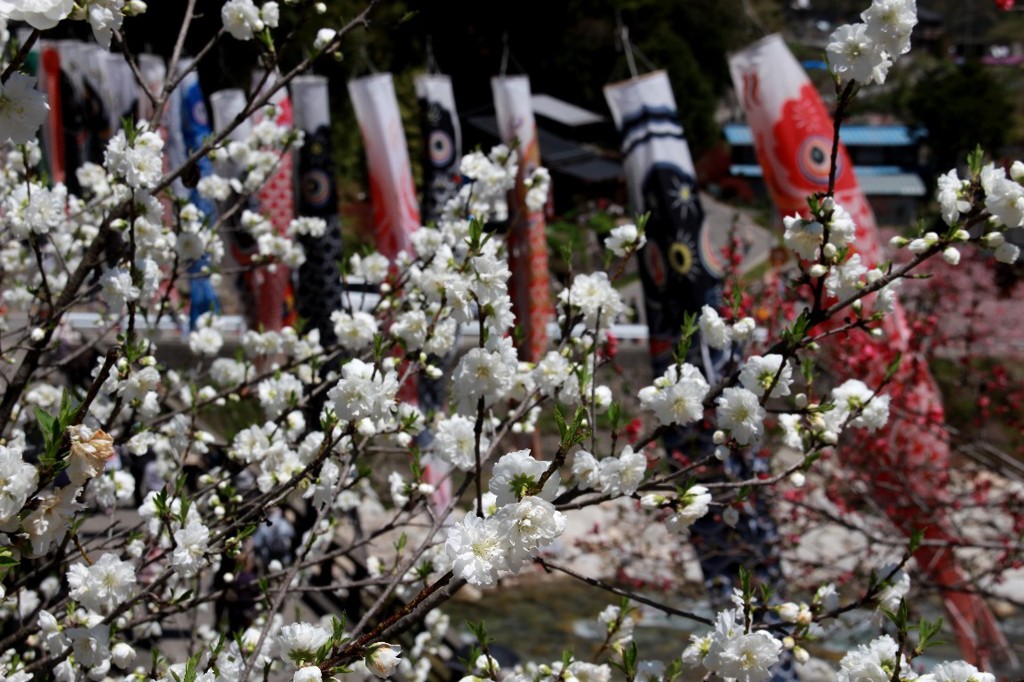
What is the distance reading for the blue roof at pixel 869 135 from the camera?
29737 mm

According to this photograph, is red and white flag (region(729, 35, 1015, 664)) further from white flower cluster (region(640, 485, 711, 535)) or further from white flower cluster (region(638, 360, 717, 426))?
white flower cluster (region(640, 485, 711, 535))

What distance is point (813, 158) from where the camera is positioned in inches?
244

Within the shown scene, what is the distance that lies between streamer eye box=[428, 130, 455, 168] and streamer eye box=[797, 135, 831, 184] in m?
3.15

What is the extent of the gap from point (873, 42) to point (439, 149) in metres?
6.60

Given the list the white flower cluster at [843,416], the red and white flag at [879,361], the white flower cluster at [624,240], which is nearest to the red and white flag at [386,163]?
the red and white flag at [879,361]

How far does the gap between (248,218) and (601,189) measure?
21.1m

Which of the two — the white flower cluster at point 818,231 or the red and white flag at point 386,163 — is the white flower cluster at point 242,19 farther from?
the red and white flag at point 386,163

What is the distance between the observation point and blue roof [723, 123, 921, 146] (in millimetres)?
29737

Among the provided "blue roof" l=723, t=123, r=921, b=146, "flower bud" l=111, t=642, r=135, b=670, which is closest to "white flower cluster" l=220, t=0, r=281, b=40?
"flower bud" l=111, t=642, r=135, b=670

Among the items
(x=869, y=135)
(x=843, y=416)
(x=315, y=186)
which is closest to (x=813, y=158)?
(x=315, y=186)

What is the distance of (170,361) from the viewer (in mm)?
10711

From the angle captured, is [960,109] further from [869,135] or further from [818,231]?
[818,231]

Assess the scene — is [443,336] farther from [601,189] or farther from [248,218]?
[601,189]

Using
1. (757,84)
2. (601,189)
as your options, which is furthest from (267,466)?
(601,189)
